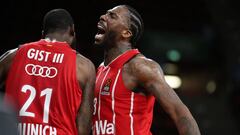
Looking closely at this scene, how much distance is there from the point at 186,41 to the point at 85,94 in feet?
34.3

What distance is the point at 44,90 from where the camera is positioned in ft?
12.6

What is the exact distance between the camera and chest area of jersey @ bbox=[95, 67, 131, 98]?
4.09 meters

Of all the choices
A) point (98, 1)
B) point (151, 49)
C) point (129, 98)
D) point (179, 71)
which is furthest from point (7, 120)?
point (179, 71)

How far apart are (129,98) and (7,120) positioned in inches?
86.7

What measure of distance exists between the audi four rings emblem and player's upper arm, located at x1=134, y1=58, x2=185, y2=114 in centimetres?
59

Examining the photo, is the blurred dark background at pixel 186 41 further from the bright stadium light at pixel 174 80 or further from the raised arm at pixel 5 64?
the raised arm at pixel 5 64

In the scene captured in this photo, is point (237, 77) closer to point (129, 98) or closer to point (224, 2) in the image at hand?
point (224, 2)

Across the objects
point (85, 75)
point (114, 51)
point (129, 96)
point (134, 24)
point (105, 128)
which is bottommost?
point (105, 128)

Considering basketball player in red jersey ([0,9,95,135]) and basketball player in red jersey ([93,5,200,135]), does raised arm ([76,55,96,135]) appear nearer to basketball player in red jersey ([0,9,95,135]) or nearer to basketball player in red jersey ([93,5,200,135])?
basketball player in red jersey ([0,9,95,135])

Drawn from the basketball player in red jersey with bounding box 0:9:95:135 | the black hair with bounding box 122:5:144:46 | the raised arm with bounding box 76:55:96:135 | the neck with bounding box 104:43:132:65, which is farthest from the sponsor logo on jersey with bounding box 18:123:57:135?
the black hair with bounding box 122:5:144:46

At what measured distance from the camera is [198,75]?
47.1 feet

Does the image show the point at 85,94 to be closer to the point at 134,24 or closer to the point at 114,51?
the point at 114,51

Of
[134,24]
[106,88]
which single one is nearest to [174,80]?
[134,24]

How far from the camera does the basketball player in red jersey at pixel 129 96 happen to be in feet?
12.8
